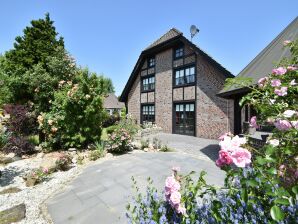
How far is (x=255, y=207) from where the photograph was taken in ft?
6.29

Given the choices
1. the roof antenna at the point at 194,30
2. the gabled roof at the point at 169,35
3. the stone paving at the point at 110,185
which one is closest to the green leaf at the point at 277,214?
the stone paving at the point at 110,185

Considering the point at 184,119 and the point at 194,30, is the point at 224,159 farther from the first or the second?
the point at 194,30

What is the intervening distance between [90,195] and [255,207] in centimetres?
402

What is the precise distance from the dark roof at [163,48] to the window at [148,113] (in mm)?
3365

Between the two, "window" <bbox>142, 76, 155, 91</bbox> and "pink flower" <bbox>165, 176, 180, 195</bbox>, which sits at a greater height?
"window" <bbox>142, 76, 155, 91</bbox>

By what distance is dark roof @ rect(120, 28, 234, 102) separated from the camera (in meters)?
13.3

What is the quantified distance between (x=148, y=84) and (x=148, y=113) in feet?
9.64

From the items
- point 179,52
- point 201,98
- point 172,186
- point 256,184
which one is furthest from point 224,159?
point 179,52

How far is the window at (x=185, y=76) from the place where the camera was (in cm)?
1562

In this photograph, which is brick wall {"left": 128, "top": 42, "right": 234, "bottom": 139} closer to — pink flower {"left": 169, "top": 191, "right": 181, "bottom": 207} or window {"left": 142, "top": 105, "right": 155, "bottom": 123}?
window {"left": 142, "top": 105, "right": 155, "bottom": 123}

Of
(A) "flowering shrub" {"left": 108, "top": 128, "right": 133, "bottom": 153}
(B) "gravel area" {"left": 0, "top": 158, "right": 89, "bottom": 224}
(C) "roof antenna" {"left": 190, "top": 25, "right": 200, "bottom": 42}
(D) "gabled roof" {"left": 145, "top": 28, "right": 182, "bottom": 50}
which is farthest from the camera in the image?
(D) "gabled roof" {"left": 145, "top": 28, "right": 182, "bottom": 50}

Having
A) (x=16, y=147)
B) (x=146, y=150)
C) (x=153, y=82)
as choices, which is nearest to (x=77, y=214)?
(x=146, y=150)

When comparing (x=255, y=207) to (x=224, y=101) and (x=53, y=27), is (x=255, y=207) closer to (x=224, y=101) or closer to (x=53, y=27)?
(x=224, y=101)

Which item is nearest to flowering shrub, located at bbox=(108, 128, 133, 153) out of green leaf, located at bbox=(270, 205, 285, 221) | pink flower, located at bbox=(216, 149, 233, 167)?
pink flower, located at bbox=(216, 149, 233, 167)
